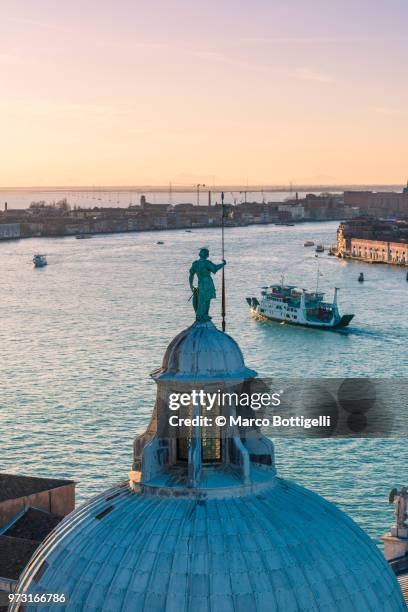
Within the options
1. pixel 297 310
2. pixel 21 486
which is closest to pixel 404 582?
pixel 21 486

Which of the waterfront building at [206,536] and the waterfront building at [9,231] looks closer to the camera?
the waterfront building at [206,536]

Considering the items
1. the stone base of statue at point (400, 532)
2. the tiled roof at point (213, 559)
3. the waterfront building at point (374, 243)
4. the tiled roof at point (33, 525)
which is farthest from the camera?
the waterfront building at point (374, 243)

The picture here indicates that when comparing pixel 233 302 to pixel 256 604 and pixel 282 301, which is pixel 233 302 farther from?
pixel 256 604

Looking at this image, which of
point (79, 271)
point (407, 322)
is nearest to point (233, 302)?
point (407, 322)

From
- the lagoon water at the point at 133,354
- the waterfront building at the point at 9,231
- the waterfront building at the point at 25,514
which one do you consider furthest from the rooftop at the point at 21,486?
the waterfront building at the point at 9,231

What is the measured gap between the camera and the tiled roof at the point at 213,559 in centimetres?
363

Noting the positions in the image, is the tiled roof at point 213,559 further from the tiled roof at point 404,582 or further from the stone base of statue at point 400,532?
the stone base of statue at point 400,532

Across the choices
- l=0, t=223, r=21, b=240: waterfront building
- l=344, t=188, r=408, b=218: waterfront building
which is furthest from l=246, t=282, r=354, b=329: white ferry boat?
l=344, t=188, r=408, b=218: waterfront building

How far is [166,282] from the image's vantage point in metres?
40.7

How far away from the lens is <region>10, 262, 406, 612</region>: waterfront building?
12.0 feet

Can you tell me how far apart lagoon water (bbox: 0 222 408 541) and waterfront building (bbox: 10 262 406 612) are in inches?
309

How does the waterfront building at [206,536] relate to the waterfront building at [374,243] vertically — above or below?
above

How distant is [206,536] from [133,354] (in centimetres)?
1984

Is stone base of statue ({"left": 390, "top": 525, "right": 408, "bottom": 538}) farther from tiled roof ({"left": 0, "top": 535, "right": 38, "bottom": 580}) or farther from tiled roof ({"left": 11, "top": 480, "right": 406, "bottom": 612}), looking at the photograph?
tiled roof ({"left": 11, "top": 480, "right": 406, "bottom": 612})
